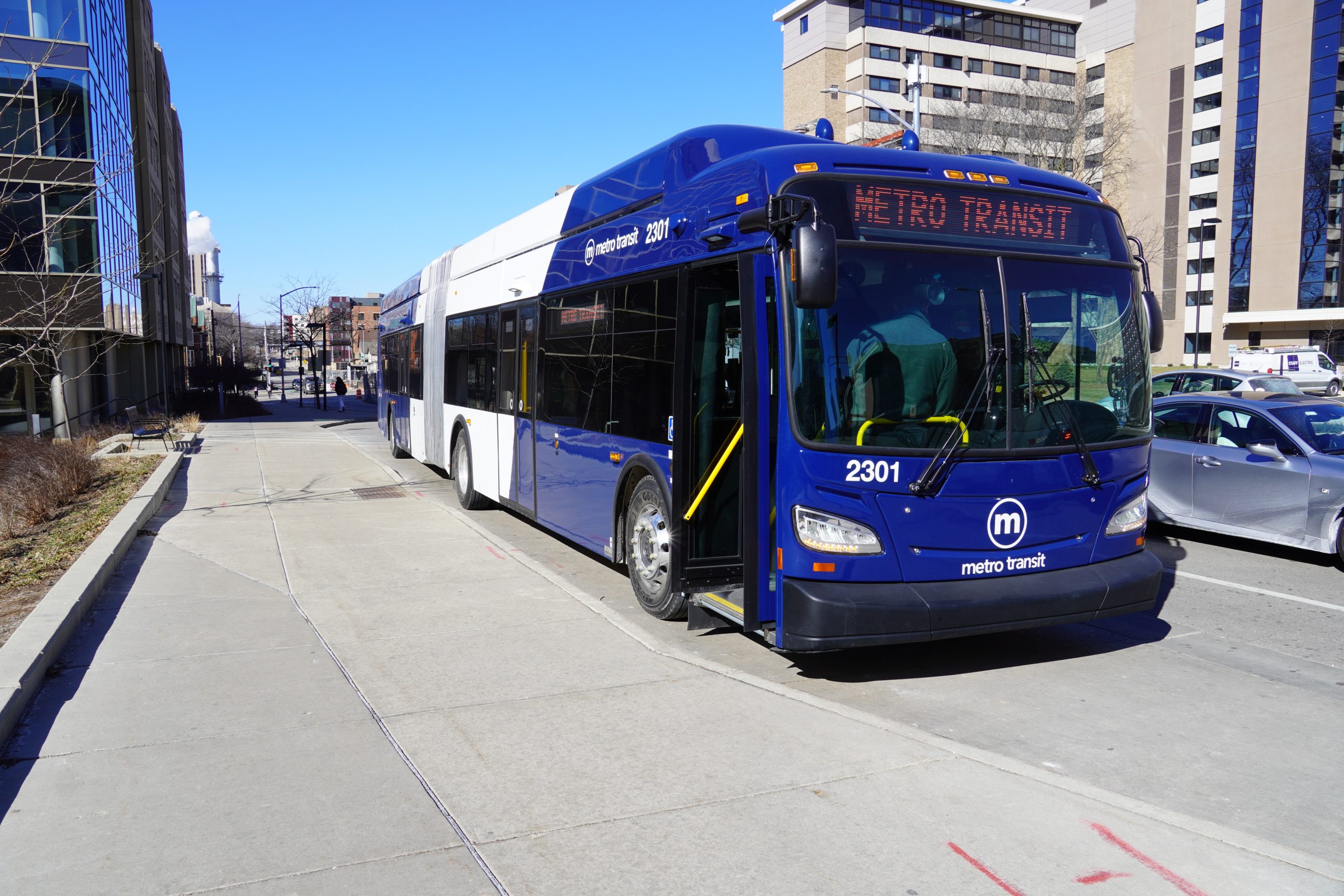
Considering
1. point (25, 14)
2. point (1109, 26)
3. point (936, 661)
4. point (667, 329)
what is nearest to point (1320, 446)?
point (936, 661)

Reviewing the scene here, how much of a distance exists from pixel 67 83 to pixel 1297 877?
29878 mm

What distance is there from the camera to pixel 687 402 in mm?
6695

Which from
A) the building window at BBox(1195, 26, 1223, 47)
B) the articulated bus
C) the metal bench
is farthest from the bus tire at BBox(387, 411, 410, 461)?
the building window at BBox(1195, 26, 1223, 47)

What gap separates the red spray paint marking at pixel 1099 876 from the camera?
12.2 ft

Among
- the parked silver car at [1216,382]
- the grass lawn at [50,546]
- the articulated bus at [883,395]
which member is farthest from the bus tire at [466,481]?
the parked silver car at [1216,382]

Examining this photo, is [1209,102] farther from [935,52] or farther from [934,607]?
[934,607]

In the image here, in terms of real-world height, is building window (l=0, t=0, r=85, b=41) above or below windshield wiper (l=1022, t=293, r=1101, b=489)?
above

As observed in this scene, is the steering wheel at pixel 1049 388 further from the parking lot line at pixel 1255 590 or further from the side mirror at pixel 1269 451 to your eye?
the side mirror at pixel 1269 451

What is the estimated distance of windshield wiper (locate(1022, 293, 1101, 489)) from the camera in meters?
5.97

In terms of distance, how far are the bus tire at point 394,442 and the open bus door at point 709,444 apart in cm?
1396

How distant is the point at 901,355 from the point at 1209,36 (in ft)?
263

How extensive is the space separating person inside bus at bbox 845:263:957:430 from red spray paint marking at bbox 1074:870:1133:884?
102 inches

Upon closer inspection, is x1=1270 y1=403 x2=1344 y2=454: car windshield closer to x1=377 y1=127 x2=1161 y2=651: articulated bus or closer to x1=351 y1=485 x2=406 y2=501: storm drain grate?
x1=377 y1=127 x2=1161 y2=651: articulated bus

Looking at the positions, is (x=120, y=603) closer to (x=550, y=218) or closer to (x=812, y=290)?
(x=550, y=218)
